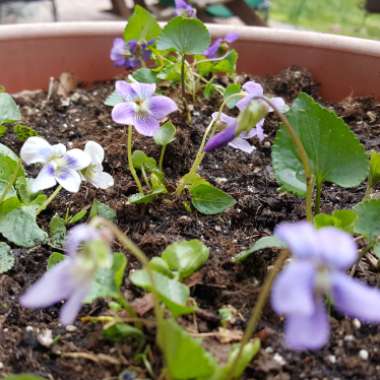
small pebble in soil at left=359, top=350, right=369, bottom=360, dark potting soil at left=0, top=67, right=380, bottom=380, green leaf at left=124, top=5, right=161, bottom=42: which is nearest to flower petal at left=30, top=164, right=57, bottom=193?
dark potting soil at left=0, top=67, right=380, bottom=380

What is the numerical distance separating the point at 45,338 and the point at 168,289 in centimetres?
18

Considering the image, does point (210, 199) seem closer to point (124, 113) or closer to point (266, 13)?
point (124, 113)

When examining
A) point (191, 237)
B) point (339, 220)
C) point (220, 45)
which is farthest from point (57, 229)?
point (220, 45)

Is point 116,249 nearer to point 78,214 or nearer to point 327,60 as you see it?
point 78,214

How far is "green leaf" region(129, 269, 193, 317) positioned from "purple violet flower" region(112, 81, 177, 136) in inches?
12.4

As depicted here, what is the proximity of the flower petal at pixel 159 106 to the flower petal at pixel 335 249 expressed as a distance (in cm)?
53

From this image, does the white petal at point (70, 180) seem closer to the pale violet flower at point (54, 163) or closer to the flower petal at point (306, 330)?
the pale violet flower at point (54, 163)

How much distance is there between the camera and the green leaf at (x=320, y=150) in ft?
2.61

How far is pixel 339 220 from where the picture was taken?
0.73 metres

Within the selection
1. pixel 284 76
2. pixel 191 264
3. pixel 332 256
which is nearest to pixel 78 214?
pixel 191 264

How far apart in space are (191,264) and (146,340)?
0.33 feet

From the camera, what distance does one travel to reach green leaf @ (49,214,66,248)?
2.94ft

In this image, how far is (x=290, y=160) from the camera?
2.72 ft

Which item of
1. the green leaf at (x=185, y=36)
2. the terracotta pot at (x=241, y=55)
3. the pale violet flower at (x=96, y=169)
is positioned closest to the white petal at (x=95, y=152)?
the pale violet flower at (x=96, y=169)
